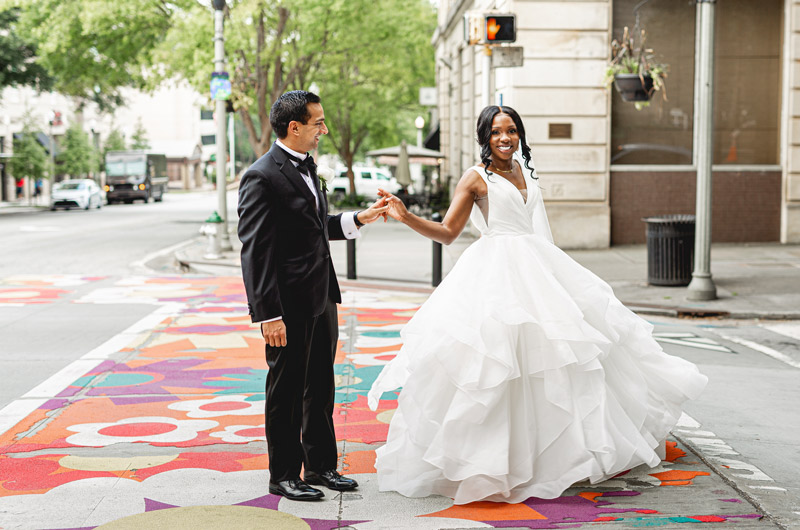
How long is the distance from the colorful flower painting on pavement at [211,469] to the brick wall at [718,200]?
11.2 meters

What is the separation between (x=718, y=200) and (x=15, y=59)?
28317 millimetres

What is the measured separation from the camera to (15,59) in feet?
119

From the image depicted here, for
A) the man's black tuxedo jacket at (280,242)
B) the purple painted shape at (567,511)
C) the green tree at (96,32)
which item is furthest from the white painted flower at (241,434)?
the green tree at (96,32)

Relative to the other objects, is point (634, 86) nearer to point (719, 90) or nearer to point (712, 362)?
point (719, 90)

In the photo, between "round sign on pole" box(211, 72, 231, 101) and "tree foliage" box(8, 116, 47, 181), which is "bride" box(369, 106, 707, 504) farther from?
"tree foliage" box(8, 116, 47, 181)

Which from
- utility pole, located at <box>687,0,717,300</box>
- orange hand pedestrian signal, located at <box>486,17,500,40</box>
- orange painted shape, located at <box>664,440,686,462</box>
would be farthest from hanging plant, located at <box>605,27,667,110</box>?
orange painted shape, located at <box>664,440,686,462</box>

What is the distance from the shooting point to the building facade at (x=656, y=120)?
18.1m

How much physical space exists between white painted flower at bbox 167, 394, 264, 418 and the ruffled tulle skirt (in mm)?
1870

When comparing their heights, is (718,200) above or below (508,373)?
above

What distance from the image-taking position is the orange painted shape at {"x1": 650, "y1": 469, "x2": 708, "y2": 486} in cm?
465

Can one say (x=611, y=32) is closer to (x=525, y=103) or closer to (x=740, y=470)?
(x=525, y=103)

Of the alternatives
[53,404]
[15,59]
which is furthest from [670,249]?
[15,59]

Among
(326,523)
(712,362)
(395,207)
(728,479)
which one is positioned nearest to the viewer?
(326,523)

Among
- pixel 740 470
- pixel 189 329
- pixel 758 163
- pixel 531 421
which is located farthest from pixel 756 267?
pixel 531 421
